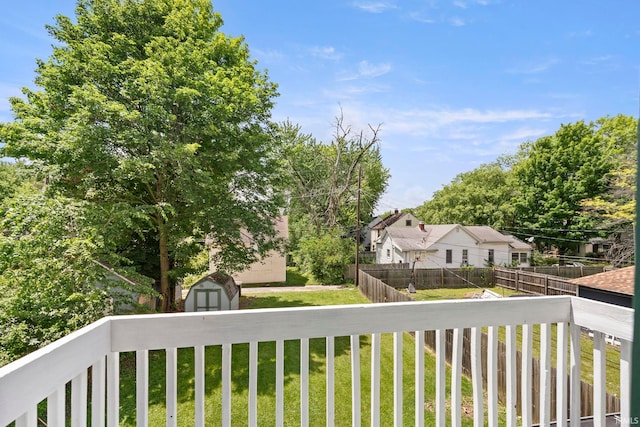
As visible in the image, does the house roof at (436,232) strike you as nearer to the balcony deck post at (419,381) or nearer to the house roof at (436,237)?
the house roof at (436,237)

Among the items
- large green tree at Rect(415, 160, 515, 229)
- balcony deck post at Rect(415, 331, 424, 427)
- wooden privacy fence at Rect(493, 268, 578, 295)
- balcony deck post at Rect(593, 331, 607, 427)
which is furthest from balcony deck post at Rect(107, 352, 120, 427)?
large green tree at Rect(415, 160, 515, 229)

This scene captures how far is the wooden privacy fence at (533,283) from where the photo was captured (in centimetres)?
958

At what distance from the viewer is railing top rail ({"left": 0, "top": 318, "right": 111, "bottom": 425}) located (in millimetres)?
608

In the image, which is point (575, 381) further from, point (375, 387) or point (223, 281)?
point (223, 281)

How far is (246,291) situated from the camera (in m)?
12.0

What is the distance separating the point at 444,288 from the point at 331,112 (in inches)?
343

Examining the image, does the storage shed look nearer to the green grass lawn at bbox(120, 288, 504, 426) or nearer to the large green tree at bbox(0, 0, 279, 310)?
the large green tree at bbox(0, 0, 279, 310)

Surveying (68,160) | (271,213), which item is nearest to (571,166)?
(271,213)

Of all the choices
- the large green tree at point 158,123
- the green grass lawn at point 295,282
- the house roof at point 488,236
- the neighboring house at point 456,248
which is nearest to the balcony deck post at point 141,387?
the large green tree at point 158,123

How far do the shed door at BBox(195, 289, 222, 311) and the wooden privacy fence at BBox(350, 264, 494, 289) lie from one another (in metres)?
6.45

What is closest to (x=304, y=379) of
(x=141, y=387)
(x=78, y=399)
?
(x=141, y=387)

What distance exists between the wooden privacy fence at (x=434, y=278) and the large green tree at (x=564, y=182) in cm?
444

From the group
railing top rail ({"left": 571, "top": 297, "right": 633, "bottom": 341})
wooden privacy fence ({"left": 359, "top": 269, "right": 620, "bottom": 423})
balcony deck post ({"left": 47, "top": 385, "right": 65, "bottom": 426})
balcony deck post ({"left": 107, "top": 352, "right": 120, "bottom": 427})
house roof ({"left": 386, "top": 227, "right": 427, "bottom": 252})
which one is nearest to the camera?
balcony deck post ({"left": 47, "top": 385, "right": 65, "bottom": 426})

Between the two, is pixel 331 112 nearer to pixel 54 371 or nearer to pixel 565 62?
pixel 565 62
